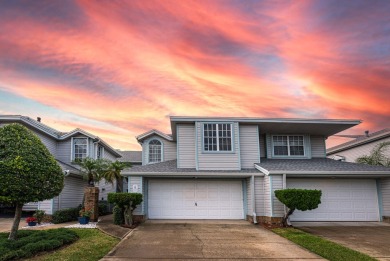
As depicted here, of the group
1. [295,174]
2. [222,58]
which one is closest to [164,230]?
[295,174]

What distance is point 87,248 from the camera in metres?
9.60

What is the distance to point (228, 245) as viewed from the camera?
10.2 metres

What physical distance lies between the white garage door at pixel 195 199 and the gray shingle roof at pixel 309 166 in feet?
7.41

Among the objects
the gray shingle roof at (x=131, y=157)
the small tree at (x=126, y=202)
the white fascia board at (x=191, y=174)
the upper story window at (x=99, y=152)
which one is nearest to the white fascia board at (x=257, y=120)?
the white fascia board at (x=191, y=174)

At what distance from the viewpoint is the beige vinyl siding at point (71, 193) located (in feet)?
57.8

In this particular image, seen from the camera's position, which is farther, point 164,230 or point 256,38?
point 256,38

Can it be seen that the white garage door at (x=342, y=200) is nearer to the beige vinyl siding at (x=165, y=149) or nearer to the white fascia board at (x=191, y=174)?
the white fascia board at (x=191, y=174)

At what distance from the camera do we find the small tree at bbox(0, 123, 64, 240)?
30.2 ft

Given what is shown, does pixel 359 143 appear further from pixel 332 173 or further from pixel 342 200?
pixel 332 173

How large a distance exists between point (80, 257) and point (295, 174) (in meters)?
11.0

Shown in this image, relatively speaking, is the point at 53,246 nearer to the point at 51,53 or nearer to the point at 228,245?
the point at 228,245

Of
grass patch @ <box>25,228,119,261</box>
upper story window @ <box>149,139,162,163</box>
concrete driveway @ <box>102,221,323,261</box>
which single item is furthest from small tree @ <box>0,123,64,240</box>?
upper story window @ <box>149,139,162,163</box>

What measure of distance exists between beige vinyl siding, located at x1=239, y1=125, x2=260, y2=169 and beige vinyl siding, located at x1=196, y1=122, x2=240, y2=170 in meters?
0.63

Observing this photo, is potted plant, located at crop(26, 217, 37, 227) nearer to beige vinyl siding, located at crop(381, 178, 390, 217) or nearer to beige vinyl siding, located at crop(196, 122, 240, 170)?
beige vinyl siding, located at crop(196, 122, 240, 170)
